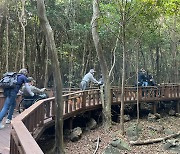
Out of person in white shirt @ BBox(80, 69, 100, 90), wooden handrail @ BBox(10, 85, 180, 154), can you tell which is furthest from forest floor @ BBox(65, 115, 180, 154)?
person in white shirt @ BBox(80, 69, 100, 90)

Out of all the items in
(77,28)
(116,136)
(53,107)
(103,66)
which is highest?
(77,28)

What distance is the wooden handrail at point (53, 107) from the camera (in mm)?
2760

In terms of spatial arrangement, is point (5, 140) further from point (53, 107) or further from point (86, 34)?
point (86, 34)

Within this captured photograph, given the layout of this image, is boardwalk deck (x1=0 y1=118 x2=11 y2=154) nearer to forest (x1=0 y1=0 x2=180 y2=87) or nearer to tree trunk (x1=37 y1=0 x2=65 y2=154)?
tree trunk (x1=37 y1=0 x2=65 y2=154)

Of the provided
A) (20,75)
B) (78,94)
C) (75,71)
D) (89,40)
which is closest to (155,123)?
(78,94)

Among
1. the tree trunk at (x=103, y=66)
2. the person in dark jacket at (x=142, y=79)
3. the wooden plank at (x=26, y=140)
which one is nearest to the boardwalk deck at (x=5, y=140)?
the wooden plank at (x=26, y=140)

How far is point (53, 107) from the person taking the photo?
7133 mm

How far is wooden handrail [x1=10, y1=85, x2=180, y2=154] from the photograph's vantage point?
109 inches

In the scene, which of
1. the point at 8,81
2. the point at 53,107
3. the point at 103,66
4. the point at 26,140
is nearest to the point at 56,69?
the point at 8,81

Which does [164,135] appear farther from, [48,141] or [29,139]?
[29,139]

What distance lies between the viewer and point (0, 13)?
13.9m

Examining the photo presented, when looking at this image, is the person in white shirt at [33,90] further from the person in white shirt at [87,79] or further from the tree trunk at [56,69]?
the person in white shirt at [87,79]

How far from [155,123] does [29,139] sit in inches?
372

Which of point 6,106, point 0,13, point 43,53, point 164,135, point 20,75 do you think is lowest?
point 164,135
